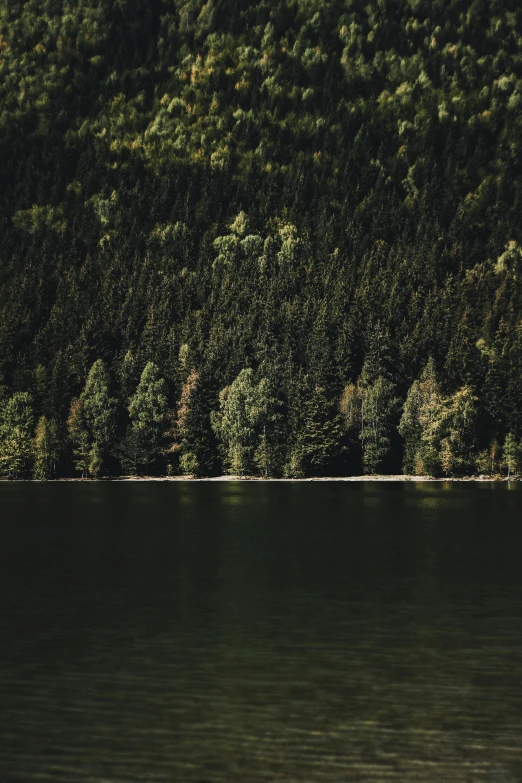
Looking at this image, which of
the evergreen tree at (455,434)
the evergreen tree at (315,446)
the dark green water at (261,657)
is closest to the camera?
the dark green water at (261,657)

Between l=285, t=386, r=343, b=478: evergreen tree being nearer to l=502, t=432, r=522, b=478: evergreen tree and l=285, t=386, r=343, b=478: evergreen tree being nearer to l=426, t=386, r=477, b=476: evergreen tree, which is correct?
l=426, t=386, r=477, b=476: evergreen tree

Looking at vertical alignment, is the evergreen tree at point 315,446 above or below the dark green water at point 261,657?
above

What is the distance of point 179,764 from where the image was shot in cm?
2617

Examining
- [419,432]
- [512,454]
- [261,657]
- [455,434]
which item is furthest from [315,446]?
[261,657]

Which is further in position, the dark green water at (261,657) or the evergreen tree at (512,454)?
the evergreen tree at (512,454)

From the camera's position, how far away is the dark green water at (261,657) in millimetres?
26828

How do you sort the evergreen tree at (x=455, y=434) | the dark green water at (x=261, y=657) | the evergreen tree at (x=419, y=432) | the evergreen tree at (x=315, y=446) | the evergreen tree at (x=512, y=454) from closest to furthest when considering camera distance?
1. the dark green water at (x=261, y=657)
2. the evergreen tree at (x=455, y=434)
3. the evergreen tree at (x=419, y=432)
4. the evergreen tree at (x=512, y=454)
5. the evergreen tree at (x=315, y=446)

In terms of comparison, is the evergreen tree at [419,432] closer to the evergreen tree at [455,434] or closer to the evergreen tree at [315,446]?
the evergreen tree at [455,434]

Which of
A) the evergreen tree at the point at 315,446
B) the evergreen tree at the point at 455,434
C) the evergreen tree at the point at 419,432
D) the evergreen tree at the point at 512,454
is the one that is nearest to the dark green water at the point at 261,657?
the evergreen tree at the point at 455,434

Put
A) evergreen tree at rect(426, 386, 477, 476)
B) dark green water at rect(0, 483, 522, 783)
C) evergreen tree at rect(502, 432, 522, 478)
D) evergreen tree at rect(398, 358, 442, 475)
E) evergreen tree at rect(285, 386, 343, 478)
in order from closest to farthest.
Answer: dark green water at rect(0, 483, 522, 783), evergreen tree at rect(426, 386, 477, 476), evergreen tree at rect(398, 358, 442, 475), evergreen tree at rect(502, 432, 522, 478), evergreen tree at rect(285, 386, 343, 478)

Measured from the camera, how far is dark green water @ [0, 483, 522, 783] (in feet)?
88.0

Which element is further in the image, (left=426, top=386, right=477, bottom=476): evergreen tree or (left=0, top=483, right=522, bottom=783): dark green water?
(left=426, top=386, right=477, bottom=476): evergreen tree

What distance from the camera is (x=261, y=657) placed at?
3859cm

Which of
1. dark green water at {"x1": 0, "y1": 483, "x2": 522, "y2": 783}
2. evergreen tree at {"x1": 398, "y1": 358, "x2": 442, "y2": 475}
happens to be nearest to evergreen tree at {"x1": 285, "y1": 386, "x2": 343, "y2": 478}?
evergreen tree at {"x1": 398, "y1": 358, "x2": 442, "y2": 475}
